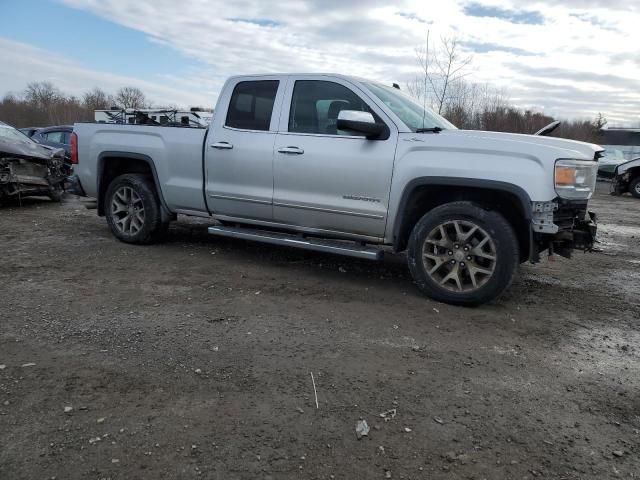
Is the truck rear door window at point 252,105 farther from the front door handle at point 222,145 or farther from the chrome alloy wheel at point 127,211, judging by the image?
the chrome alloy wheel at point 127,211

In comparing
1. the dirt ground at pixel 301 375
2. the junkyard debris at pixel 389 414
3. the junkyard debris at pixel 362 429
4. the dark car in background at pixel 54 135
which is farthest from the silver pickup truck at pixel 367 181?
the dark car in background at pixel 54 135

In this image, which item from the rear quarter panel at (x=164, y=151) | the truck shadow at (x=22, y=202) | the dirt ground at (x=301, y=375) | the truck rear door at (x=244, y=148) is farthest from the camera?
the truck shadow at (x=22, y=202)

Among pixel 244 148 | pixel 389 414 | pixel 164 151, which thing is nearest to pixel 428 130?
pixel 244 148

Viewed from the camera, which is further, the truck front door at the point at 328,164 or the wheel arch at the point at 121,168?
the wheel arch at the point at 121,168

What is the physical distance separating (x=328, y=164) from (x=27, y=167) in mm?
7272

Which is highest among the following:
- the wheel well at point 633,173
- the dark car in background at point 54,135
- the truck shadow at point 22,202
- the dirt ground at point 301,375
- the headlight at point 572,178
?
the headlight at point 572,178

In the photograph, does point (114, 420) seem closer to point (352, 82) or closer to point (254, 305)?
point (254, 305)

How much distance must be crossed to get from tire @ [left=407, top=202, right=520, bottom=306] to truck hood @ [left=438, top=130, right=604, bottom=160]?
0.55 metres

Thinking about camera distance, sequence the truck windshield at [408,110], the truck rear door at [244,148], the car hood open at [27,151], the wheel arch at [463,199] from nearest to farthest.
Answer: the wheel arch at [463,199]
the truck windshield at [408,110]
the truck rear door at [244,148]
the car hood open at [27,151]

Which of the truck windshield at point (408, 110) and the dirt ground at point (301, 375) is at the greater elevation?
the truck windshield at point (408, 110)

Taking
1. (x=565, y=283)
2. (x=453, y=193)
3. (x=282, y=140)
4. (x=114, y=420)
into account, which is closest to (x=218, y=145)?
(x=282, y=140)

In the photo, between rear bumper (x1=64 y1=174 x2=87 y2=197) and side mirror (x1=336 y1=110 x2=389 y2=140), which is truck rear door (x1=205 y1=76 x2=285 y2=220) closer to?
side mirror (x1=336 y1=110 x2=389 y2=140)

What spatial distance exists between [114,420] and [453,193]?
338cm

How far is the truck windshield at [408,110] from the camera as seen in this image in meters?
4.95
